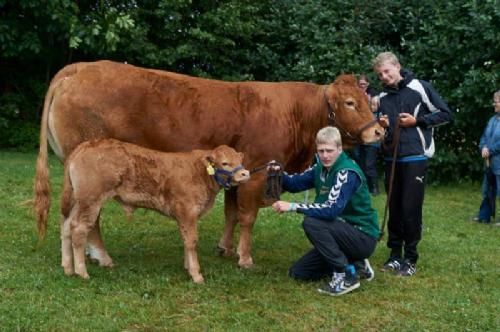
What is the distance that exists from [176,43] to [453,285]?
40.5 feet

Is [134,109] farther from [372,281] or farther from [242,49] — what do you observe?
[242,49]

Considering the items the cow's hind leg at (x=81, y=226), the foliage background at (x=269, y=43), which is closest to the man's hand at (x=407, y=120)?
the cow's hind leg at (x=81, y=226)

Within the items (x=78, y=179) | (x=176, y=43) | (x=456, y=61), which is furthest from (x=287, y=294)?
(x=176, y=43)

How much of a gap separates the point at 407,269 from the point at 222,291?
1972 mm

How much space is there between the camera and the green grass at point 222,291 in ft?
16.1

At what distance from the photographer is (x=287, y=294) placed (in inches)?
221

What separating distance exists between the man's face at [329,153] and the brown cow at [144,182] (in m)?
0.69

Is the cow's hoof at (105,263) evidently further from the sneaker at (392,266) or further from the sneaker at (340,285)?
the sneaker at (392,266)

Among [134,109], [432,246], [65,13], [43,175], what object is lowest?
[432,246]

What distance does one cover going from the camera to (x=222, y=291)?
18.6 feet

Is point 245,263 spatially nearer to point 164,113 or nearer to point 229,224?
point 229,224

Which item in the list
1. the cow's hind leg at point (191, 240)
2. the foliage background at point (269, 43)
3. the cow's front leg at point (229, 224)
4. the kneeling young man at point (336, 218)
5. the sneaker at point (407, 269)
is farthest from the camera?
the foliage background at point (269, 43)

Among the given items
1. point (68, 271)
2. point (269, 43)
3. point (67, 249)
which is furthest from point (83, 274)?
point (269, 43)

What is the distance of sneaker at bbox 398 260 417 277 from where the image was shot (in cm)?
635
